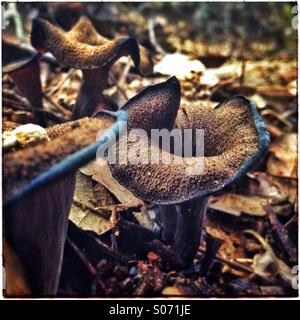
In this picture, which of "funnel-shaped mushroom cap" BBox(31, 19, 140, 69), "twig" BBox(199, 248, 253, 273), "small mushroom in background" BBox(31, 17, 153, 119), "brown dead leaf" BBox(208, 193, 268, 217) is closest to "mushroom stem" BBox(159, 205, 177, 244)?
"twig" BBox(199, 248, 253, 273)

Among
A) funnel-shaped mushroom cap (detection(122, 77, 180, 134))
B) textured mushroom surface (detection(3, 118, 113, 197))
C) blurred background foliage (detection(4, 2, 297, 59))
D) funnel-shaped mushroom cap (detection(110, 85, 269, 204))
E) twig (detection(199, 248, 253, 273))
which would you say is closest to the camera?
textured mushroom surface (detection(3, 118, 113, 197))

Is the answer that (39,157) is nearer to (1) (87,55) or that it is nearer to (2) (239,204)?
(1) (87,55)

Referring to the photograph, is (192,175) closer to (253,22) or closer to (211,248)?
(211,248)

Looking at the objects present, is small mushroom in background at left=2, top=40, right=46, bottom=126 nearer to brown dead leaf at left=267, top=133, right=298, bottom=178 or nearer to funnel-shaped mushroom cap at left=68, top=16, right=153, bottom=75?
funnel-shaped mushroom cap at left=68, top=16, right=153, bottom=75

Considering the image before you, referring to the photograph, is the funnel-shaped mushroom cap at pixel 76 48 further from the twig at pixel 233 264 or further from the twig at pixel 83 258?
the twig at pixel 233 264

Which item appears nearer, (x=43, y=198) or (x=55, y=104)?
(x=43, y=198)

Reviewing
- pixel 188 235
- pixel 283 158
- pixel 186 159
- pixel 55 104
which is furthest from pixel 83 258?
pixel 283 158
